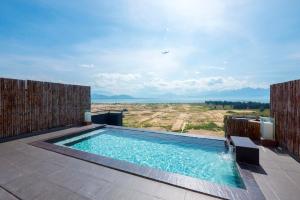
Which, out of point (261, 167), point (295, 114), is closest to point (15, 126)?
point (261, 167)

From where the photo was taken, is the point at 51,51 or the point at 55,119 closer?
the point at 55,119

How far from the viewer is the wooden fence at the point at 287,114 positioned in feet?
14.8

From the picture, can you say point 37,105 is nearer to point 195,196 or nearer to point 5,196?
point 5,196

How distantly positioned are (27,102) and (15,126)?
1031 millimetres

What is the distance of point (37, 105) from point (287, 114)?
926cm

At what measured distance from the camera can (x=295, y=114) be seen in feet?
15.0

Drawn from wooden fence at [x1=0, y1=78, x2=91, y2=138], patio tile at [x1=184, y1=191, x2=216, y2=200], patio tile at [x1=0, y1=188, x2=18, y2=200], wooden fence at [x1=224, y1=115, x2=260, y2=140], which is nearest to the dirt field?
wooden fence at [x1=224, y1=115, x2=260, y2=140]

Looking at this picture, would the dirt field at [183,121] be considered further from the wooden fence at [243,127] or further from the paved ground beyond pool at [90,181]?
the paved ground beyond pool at [90,181]

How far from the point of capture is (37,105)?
761 centimetres

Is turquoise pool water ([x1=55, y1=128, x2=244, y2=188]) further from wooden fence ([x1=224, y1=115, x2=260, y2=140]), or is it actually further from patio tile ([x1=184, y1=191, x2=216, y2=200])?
patio tile ([x1=184, y1=191, x2=216, y2=200])

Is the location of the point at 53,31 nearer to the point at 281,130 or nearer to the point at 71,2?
the point at 71,2

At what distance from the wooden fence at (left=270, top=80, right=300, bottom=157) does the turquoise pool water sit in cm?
162

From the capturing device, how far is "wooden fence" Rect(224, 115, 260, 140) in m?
6.12

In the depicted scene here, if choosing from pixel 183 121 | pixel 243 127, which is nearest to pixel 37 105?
pixel 243 127
